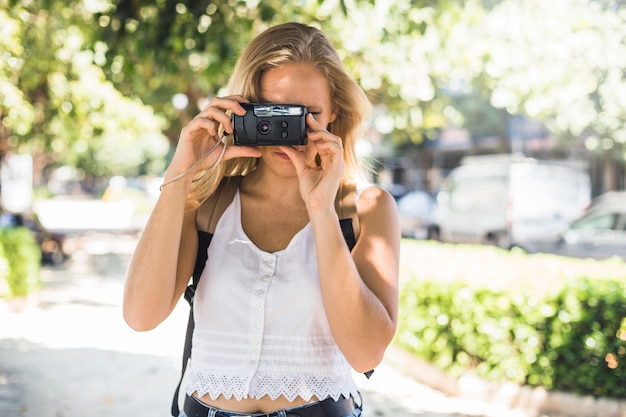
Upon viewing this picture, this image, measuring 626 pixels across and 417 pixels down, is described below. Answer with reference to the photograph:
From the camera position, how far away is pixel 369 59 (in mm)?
9375

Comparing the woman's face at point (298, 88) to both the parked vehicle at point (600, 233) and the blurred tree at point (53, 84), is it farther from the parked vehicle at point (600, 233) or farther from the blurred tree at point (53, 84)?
the parked vehicle at point (600, 233)

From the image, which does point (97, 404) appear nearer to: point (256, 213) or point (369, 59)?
point (256, 213)

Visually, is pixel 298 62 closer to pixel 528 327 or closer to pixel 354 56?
pixel 528 327

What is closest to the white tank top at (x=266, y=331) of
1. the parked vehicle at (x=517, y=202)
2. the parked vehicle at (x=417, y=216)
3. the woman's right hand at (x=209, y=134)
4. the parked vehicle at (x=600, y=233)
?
the woman's right hand at (x=209, y=134)

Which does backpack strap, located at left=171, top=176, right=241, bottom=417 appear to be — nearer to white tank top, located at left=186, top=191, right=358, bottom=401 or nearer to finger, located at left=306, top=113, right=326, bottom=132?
white tank top, located at left=186, top=191, right=358, bottom=401

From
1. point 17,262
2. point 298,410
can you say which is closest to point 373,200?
point 298,410

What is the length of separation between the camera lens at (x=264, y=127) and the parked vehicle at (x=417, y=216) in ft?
56.8

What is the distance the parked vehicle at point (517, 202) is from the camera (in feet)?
47.4

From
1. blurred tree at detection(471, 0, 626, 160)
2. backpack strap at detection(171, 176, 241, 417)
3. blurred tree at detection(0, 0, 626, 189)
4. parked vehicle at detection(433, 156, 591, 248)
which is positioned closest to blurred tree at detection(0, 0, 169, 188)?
blurred tree at detection(0, 0, 626, 189)

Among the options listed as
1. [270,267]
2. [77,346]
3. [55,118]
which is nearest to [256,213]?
[270,267]

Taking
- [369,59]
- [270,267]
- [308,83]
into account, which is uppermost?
[369,59]

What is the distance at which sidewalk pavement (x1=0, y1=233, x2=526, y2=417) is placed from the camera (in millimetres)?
5613

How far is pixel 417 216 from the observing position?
2009 cm

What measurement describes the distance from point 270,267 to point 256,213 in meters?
0.19
